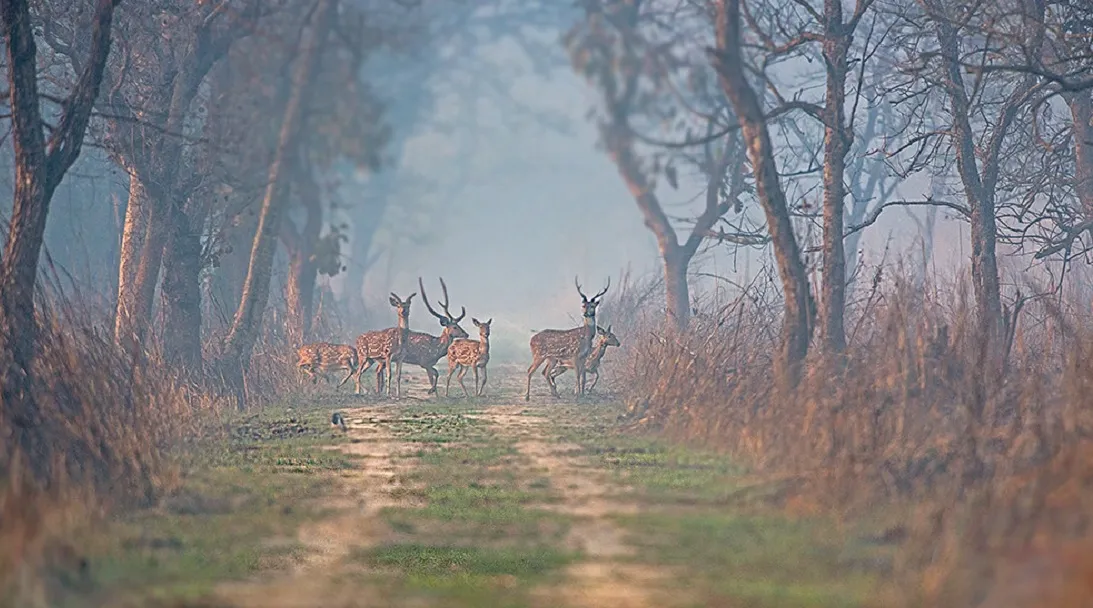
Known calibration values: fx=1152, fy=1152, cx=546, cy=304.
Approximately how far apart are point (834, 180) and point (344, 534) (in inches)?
267

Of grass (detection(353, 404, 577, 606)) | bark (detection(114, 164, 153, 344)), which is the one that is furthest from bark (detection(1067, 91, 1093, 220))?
bark (detection(114, 164, 153, 344))

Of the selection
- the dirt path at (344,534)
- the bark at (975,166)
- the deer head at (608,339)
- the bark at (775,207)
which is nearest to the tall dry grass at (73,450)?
the dirt path at (344,534)

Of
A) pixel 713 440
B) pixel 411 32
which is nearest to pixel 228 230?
pixel 411 32

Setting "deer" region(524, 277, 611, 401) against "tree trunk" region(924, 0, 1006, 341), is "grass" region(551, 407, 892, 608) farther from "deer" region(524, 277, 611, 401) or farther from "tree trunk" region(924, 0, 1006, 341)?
"deer" region(524, 277, 611, 401)

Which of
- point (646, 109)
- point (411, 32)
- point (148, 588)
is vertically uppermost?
point (411, 32)

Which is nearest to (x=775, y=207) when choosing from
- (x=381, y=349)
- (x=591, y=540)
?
(x=591, y=540)

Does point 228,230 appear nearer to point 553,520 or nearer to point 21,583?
point 553,520

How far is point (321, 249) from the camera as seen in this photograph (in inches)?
968

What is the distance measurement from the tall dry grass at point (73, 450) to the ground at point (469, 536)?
0.20 metres

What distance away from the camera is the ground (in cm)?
575

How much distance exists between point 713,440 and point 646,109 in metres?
6.63

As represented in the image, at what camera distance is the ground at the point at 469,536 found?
575cm

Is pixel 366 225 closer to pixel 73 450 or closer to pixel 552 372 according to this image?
pixel 552 372

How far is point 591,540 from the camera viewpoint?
7180 mm
